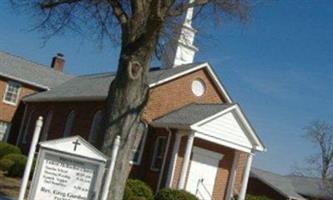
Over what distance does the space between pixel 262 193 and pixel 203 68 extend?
2481 cm

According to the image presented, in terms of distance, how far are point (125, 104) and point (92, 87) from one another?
71.5 ft

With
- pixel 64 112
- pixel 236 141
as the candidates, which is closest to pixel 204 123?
pixel 236 141

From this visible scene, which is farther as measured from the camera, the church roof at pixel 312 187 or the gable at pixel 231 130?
the church roof at pixel 312 187

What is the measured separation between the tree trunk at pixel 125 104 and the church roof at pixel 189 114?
12.8 meters

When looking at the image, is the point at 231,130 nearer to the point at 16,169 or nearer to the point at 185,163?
the point at 185,163

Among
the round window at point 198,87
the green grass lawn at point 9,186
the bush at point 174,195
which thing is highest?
the round window at point 198,87

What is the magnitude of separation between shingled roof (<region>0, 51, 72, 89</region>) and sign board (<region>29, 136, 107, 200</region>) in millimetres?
33487

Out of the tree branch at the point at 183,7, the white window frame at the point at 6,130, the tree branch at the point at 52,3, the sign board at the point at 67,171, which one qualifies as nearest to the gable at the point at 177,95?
the tree branch at the point at 52,3

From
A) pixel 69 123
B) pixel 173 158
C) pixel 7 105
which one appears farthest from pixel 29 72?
pixel 173 158

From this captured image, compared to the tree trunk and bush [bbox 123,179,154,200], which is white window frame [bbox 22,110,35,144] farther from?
the tree trunk

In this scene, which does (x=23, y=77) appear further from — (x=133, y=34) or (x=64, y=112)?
(x=133, y=34)

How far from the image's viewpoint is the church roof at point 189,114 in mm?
27312

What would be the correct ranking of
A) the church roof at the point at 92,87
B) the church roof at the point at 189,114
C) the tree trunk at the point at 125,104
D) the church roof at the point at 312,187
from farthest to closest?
the church roof at the point at 312,187 < the church roof at the point at 92,87 < the church roof at the point at 189,114 < the tree trunk at the point at 125,104

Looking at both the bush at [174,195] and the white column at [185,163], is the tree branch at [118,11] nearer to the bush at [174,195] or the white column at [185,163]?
the bush at [174,195]
